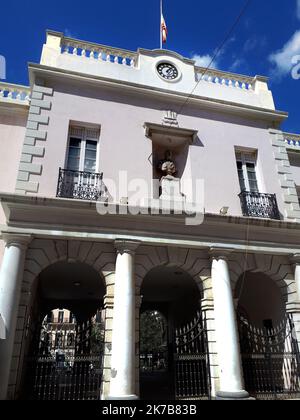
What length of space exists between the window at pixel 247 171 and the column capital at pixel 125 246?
15.5ft

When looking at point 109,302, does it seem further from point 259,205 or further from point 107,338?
point 259,205

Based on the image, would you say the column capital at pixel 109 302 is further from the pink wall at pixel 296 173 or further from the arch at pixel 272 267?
the pink wall at pixel 296 173

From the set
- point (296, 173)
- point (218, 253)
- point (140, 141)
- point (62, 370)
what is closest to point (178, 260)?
point (218, 253)

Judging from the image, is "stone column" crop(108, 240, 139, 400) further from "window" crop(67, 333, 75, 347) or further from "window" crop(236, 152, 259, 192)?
"window" crop(236, 152, 259, 192)

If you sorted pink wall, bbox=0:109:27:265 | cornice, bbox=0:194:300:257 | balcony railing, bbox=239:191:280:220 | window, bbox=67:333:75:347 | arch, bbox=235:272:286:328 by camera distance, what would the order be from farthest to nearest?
arch, bbox=235:272:286:328, balcony railing, bbox=239:191:280:220, pink wall, bbox=0:109:27:265, window, bbox=67:333:75:347, cornice, bbox=0:194:300:257

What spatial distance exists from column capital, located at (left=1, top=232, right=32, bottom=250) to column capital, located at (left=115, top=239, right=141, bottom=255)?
90.2 inches

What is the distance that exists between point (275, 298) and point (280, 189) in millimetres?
3777

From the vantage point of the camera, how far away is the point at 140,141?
1057cm

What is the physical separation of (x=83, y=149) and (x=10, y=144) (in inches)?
91.7

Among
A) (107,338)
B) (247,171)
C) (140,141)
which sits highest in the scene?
(140,141)

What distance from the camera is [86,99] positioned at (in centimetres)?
1059

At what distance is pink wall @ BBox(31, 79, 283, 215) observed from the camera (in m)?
9.82

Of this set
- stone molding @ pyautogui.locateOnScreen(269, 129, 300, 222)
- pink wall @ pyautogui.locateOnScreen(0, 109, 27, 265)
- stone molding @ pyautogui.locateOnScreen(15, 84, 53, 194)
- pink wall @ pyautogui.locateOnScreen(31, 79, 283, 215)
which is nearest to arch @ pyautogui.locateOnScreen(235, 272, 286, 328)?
stone molding @ pyautogui.locateOnScreen(269, 129, 300, 222)
